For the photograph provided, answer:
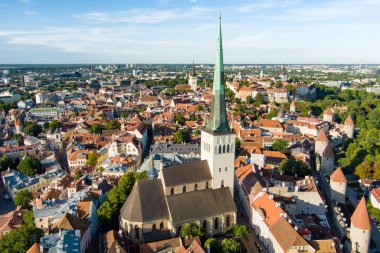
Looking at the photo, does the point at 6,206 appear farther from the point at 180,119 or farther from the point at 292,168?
the point at 180,119

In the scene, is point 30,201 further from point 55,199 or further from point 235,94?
point 235,94

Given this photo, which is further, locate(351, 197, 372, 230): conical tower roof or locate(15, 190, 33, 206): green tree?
locate(15, 190, 33, 206): green tree

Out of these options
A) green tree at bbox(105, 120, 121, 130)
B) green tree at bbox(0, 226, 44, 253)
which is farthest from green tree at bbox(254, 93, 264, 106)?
green tree at bbox(0, 226, 44, 253)

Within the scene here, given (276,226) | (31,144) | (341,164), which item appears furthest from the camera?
(31,144)

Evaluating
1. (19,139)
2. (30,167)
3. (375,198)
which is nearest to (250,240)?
→ (375,198)

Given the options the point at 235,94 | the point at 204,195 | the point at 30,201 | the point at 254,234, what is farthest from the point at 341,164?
the point at 235,94

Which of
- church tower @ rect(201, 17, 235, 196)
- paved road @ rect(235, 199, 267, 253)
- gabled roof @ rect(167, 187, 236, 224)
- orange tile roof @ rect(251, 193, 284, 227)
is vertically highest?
church tower @ rect(201, 17, 235, 196)

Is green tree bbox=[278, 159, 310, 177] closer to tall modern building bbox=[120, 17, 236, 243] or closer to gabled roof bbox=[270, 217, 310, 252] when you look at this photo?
tall modern building bbox=[120, 17, 236, 243]
